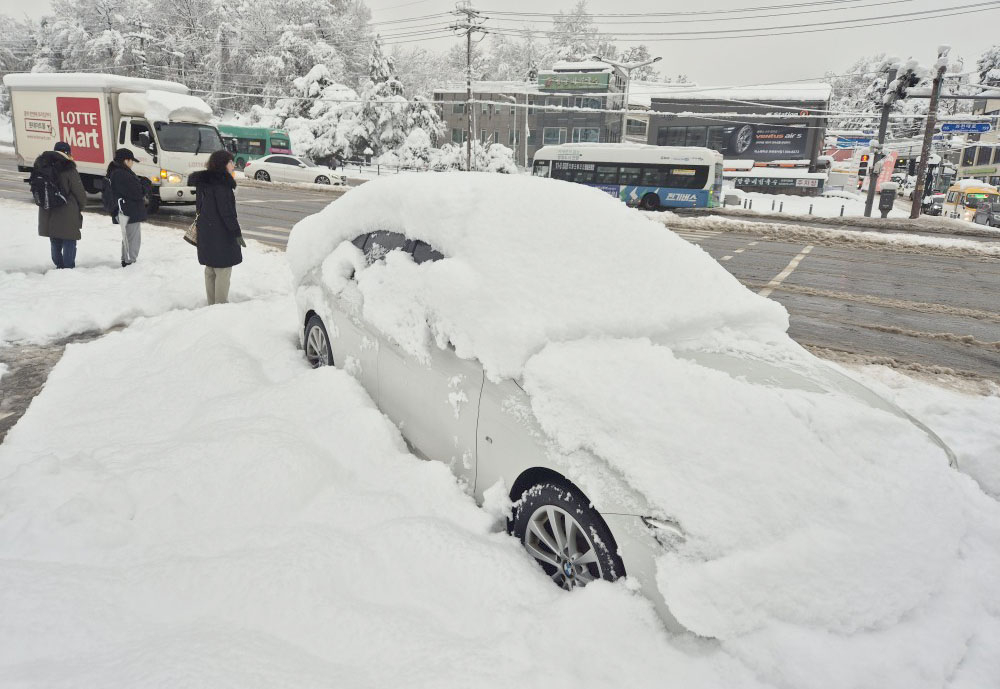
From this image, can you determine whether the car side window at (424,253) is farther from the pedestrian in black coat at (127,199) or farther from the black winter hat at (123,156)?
the black winter hat at (123,156)

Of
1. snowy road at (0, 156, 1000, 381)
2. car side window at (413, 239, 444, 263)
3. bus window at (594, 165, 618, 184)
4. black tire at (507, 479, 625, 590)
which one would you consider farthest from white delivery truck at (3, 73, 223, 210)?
bus window at (594, 165, 618, 184)

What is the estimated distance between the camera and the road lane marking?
10.3m

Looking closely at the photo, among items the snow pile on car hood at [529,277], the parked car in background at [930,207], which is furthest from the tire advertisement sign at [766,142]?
the snow pile on car hood at [529,277]

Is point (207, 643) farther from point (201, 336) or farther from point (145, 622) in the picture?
point (201, 336)

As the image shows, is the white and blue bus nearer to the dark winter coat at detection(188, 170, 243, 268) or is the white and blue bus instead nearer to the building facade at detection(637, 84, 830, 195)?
the building facade at detection(637, 84, 830, 195)

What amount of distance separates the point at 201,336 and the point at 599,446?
4017 mm

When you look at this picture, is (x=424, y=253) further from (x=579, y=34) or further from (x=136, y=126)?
(x=579, y=34)

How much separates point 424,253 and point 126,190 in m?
6.81

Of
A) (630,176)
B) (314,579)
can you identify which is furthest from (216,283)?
(630,176)

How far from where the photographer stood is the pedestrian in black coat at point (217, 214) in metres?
6.17

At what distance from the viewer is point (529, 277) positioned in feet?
10.3

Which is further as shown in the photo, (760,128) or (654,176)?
(760,128)

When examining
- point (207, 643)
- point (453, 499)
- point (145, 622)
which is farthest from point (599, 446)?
point (145, 622)

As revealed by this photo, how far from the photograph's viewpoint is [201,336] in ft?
16.9
